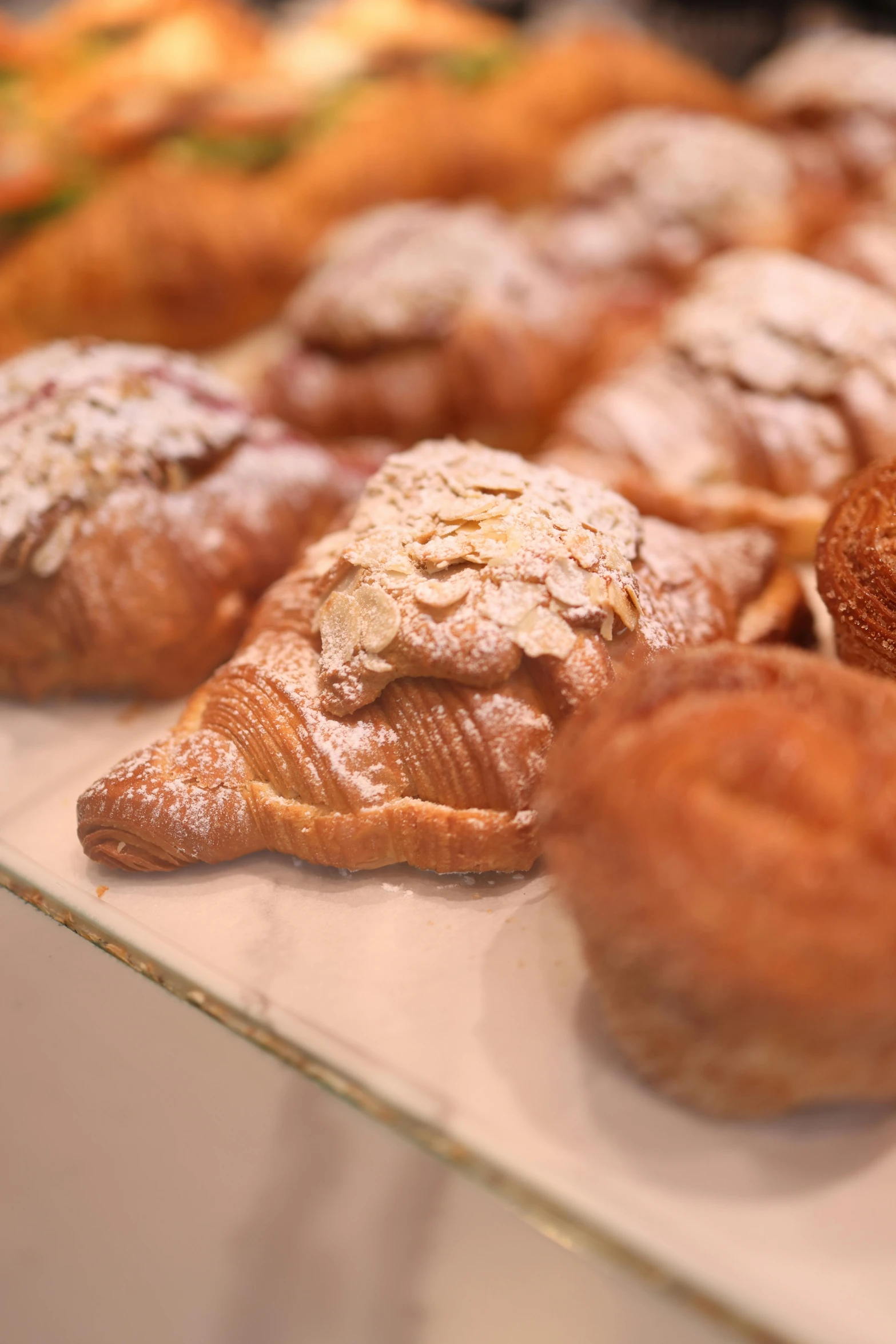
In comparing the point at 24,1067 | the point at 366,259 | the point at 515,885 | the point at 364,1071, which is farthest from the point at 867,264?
the point at 24,1067

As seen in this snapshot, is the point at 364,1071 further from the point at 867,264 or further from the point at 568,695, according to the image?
the point at 867,264

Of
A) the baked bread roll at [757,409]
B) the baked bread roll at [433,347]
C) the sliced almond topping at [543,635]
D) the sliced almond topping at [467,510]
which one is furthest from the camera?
the baked bread roll at [433,347]

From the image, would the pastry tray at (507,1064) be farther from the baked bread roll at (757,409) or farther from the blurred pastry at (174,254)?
the blurred pastry at (174,254)

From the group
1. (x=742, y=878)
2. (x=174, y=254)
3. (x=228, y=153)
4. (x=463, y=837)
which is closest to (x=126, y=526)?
(x=463, y=837)

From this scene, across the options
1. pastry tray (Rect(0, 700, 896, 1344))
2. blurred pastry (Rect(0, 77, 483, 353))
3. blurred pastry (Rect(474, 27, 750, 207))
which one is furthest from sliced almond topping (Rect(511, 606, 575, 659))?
blurred pastry (Rect(474, 27, 750, 207))

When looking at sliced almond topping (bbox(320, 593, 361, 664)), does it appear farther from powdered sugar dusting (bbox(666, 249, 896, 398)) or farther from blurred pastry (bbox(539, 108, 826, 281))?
blurred pastry (bbox(539, 108, 826, 281))

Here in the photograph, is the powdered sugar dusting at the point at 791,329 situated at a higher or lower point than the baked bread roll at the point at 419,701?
higher

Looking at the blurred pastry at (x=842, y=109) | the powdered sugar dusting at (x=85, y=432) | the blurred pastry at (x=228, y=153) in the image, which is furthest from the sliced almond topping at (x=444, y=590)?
the blurred pastry at (x=842, y=109)
